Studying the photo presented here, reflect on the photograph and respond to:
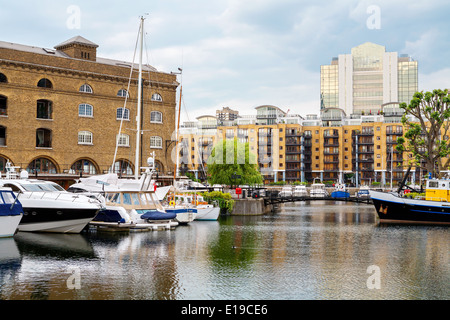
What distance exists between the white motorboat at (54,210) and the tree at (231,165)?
3507 centimetres

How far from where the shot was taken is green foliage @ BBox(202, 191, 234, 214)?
55.9 metres

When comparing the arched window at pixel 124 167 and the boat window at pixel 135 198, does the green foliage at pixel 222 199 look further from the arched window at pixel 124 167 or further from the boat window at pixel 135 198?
the boat window at pixel 135 198

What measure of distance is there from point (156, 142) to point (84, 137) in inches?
371

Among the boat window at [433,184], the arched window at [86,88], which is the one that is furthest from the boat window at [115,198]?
the boat window at [433,184]

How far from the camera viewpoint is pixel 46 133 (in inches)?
2339

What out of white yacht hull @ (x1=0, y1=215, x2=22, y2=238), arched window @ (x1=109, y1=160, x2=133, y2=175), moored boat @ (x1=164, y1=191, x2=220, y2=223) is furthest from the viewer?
arched window @ (x1=109, y1=160, x2=133, y2=175)

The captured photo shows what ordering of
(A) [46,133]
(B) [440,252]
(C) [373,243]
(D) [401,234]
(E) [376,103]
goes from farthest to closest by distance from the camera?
(E) [376,103] → (A) [46,133] → (D) [401,234] → (C) [373,243] → (B) [440,252]

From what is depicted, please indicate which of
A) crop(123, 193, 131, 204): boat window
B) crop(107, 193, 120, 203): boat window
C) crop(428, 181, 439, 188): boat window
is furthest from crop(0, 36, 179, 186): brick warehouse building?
crop(428, 181, 439, 188): boat window

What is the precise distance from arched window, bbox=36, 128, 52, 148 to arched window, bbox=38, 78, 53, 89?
15.5ft

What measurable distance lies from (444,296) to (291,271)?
20.9ft

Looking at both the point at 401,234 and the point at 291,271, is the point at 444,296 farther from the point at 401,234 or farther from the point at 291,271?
the point at 401,234

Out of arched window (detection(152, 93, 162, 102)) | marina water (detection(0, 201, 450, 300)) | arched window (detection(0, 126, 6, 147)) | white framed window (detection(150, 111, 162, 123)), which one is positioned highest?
arched window (detection(152, 93, 162, 102))

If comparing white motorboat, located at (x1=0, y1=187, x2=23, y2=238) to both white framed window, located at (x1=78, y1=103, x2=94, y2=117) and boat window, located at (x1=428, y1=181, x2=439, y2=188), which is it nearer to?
white framed window, located at (x1=78, y1=103, x2=94, y2=117)
